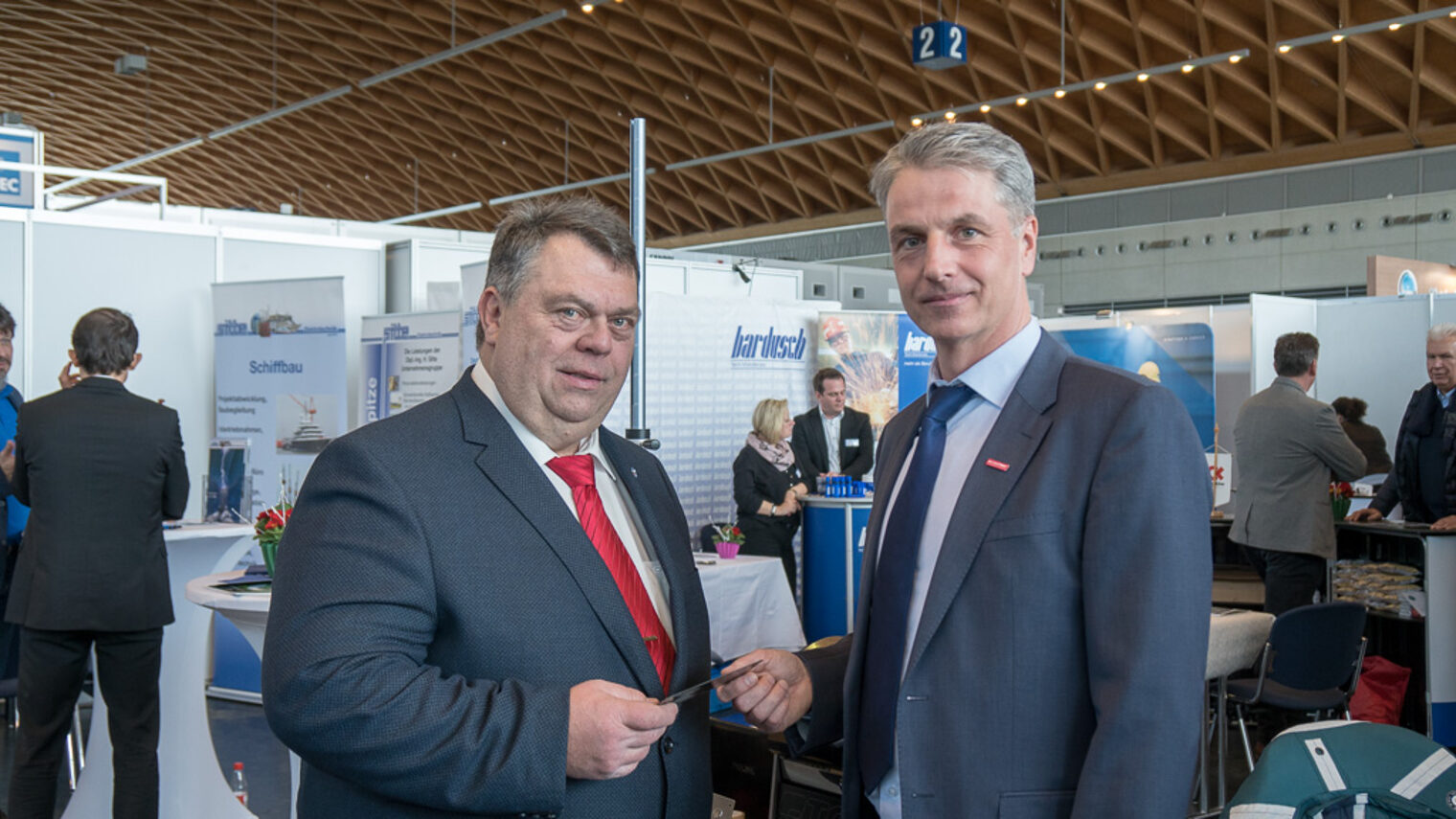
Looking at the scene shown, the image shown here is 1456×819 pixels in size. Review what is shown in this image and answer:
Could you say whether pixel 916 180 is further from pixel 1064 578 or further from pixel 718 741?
pixel 718 741

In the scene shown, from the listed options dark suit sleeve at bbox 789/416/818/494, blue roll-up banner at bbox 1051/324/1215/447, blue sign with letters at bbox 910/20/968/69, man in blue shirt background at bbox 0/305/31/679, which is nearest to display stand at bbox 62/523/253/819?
man in blue shirt background at bbox 0/305/31/679

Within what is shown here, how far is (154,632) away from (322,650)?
3.03m

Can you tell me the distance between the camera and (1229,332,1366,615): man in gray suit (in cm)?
562

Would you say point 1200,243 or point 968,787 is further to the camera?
point 1200,243

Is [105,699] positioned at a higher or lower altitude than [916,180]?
lower

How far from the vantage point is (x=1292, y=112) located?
16.5 meters

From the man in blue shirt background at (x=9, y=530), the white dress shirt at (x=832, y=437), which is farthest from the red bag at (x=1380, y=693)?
the man in blue shirt background at (x=9, y=530)

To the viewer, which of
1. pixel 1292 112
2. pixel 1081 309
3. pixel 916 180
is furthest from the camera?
pixel 1081 309

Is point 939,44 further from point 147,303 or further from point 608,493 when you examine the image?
point 608,493

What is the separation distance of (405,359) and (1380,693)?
5.47 m

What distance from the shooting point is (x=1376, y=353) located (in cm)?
969

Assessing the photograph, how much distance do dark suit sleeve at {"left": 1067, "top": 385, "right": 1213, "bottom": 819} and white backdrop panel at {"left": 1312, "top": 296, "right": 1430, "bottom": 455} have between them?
9.42 metres

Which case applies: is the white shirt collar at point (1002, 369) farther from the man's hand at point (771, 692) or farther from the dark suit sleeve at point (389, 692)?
the dark suit sleeve at point (389, 692)

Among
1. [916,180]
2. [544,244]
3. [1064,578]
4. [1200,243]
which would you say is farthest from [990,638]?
[1200,243]
